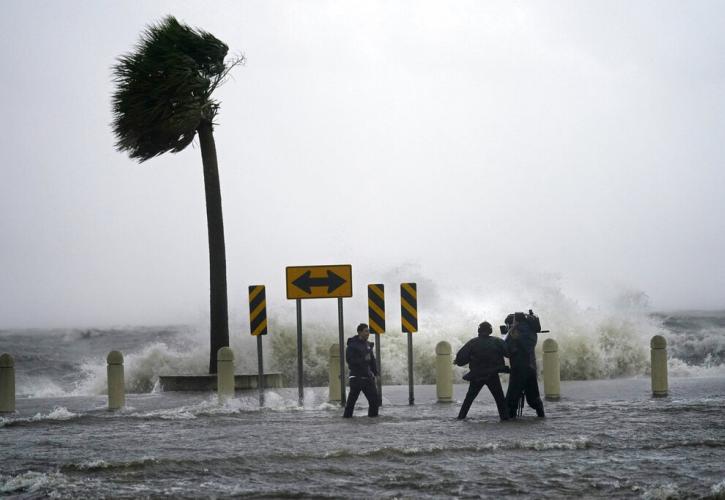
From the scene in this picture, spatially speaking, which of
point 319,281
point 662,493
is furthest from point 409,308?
point 662,493

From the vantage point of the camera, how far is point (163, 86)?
91.2 ft

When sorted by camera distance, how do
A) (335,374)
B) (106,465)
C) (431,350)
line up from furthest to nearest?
(431,350)
(335,374)
(106,465)

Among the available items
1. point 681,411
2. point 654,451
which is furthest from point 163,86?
point 654,451

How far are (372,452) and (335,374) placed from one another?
8335 millimetres

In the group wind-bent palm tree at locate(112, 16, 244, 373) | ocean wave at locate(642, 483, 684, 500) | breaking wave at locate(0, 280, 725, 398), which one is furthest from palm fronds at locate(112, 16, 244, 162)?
ocean wave at locate(642, 483, 684, 500)

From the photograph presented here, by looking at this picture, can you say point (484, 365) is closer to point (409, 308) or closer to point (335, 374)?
point (409, 308)

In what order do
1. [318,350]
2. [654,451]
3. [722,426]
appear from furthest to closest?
[318,350]
[722,426]
[654,451]

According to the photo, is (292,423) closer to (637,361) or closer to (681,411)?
(681,411)

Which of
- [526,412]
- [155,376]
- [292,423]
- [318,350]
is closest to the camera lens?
[292,423]

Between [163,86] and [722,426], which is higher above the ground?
[163,86]

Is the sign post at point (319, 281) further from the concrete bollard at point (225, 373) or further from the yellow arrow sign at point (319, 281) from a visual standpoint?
the concrete bollard at point (225, 373)

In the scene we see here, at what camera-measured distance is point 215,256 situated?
27656 mm

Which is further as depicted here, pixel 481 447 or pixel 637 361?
pixel 637 361

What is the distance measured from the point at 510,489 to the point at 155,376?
83.6 ft
